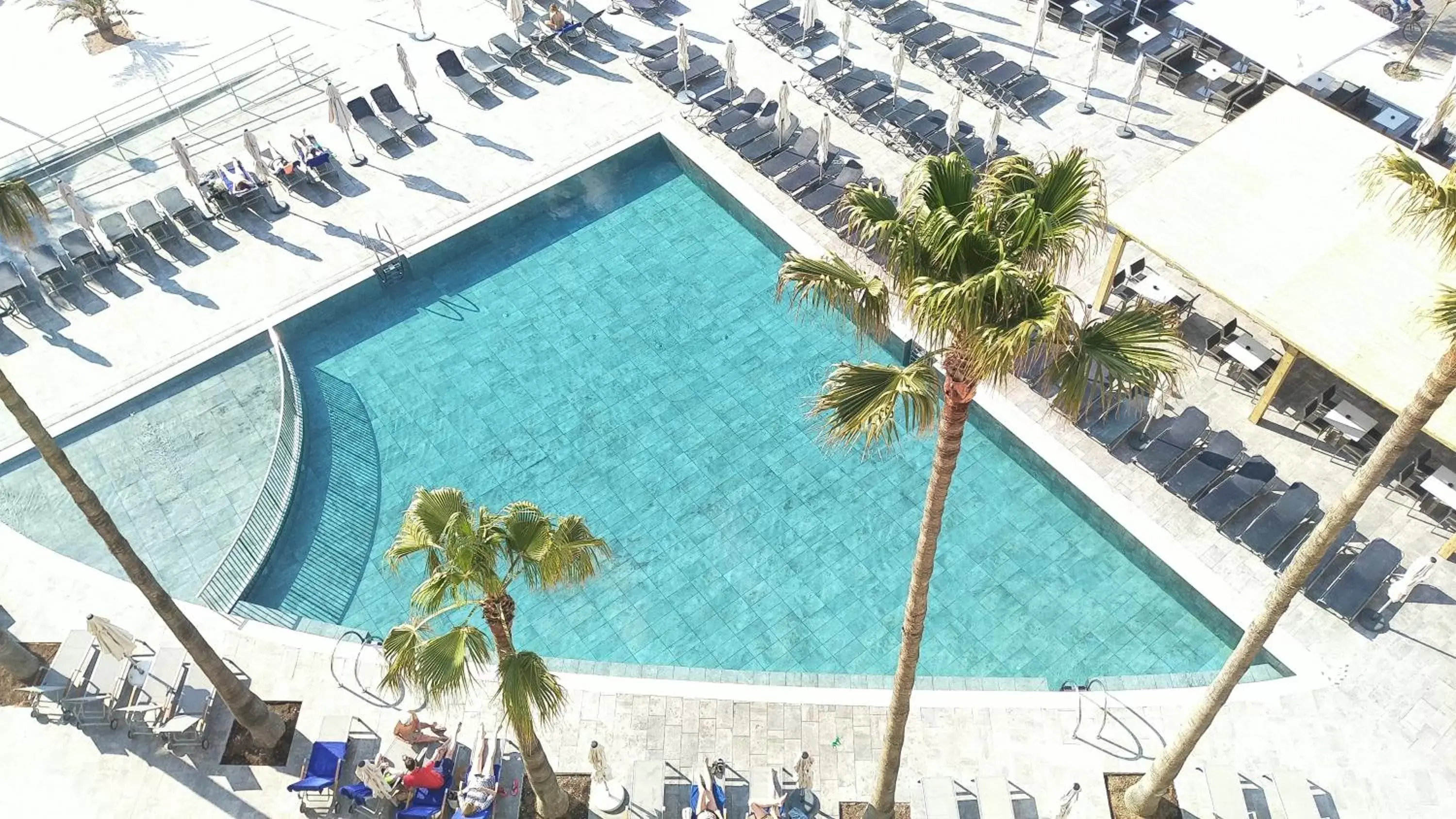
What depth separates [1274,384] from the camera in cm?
1752

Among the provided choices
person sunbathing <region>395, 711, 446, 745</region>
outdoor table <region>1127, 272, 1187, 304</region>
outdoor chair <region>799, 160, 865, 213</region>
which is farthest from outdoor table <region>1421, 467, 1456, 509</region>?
person sunbathing <region>395, 711, 446, 745</region>

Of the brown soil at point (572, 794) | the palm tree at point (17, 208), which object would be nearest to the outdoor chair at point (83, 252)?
the palm tree at point (17, 208)

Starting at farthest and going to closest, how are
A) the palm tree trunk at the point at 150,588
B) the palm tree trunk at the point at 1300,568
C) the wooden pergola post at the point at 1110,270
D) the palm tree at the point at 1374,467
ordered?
the wooden pergola post at the point at 1110,270 → the palm tree trunk at the point at 150,588 → the palm tree trunk at the point at 1300,568 → the palm tree at the point at 1374,467

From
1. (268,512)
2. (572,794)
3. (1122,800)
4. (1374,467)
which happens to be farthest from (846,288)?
(268,512)

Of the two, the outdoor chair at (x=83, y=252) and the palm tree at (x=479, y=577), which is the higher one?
the palm tree at (x=479, y=577)

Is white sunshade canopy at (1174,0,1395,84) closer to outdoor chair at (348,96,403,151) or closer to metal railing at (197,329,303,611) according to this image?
outdoor chair at (348,96,403,151)

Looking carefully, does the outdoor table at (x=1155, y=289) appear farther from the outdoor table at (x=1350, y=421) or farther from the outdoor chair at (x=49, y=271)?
the outdoor chair at (x=49, y=271)

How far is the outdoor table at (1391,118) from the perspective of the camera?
22484 mm

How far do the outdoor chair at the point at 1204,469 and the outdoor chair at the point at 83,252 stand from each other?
19316mm

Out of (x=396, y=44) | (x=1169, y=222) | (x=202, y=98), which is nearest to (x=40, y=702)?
(x=202, y=98)

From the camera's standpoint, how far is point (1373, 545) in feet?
52.5

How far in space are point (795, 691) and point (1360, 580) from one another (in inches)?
315

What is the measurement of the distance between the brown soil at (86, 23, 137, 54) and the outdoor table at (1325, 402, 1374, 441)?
88.3 feet

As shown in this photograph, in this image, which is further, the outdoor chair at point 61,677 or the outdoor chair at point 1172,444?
the outdoor chair at point 1172,444
